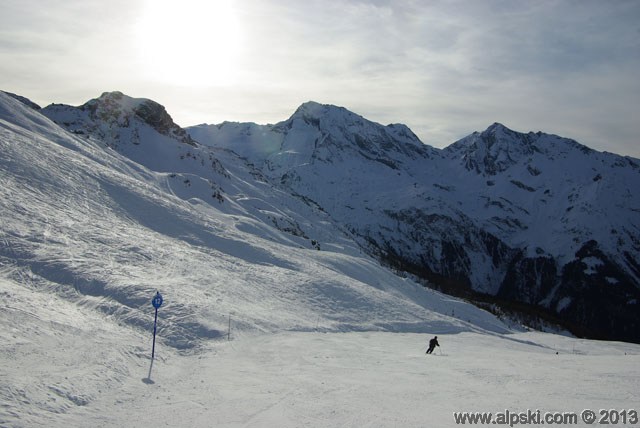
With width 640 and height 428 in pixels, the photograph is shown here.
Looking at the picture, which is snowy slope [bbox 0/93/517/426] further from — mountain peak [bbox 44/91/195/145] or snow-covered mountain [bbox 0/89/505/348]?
mountain peak [bbox 44/91/195/145]

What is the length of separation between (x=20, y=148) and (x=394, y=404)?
40.8 m

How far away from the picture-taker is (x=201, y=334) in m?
20.6

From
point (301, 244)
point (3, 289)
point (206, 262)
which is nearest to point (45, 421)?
point (3, 289)

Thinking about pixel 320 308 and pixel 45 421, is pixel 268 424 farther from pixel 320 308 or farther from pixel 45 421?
pixel 320 308

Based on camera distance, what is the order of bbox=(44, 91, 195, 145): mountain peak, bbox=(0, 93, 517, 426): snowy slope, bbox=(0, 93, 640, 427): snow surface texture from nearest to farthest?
1. bbox=(0, 93, 640, 427): snow surface texture
2. bbox=(0, 93, 517, 426): snowy slope
3. bbox=(44, 91, 195, 145): mountain peak

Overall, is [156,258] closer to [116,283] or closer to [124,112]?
[116,283]

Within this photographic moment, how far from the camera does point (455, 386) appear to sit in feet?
48.4

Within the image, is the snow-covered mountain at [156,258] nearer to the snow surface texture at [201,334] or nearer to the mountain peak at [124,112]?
the snow surface texture at [201,334]

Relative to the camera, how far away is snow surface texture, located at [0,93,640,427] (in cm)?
1211

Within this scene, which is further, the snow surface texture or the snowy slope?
the snowy slope

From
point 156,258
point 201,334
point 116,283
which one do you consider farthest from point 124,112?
point 201,334

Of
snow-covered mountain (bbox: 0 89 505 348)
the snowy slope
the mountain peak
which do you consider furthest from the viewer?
the mountain peak

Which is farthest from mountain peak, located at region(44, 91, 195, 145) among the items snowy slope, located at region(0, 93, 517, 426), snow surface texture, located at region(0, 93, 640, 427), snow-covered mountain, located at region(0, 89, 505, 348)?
snow surface texture, located at region(0, 93, 640, 427)

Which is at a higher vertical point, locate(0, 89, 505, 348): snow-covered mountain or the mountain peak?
the mountain peak
